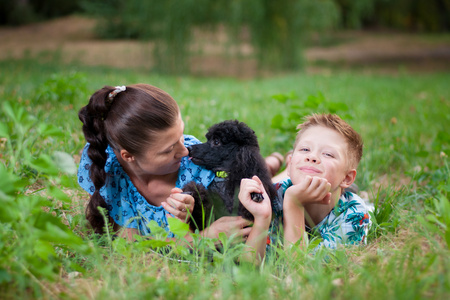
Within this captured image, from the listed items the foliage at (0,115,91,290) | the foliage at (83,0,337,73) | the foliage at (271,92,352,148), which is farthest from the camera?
the foliage at (83,0,337,73)

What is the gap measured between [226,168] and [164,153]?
1.27 ft

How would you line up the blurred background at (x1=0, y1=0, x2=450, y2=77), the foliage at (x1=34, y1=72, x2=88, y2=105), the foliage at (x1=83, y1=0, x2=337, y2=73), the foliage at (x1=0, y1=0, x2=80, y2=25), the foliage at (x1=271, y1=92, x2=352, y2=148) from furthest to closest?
the foliage at (x1=0, y1=0, x2=80, y2=25)
the blurred background at (x1=0, y1=0, x2=450, y2=77)
the foliage at (x1=83, y1=0, x2=337, y2=73)
the foliage at (x1=34, y1=72, x2=88, y2=105)
the foliage at (x1=271, y1=92, x2=352, y2=148)

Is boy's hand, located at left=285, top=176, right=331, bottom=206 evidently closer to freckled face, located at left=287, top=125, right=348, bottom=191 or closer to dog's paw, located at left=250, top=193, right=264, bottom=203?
freckled face, located at left=287, top=125, right=348, bottom=191

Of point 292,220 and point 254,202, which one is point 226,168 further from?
point 292,220

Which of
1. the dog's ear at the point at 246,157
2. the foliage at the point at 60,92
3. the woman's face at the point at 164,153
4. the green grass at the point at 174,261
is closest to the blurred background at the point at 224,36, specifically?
the foliage at the point at 60,92

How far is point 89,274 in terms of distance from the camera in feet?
5.80

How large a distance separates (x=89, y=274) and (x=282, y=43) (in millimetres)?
11107

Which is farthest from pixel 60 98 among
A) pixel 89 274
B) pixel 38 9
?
pixel 38 9

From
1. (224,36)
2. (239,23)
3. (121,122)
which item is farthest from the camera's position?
(224,36)

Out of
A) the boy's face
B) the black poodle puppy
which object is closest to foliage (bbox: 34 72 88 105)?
the black poodle puppy

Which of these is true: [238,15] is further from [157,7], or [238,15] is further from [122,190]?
[122,190]

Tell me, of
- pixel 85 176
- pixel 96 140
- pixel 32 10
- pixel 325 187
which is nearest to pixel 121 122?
pixel 96 140

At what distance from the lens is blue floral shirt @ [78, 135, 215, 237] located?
7.91 feet

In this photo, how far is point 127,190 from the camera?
8.41 ft
